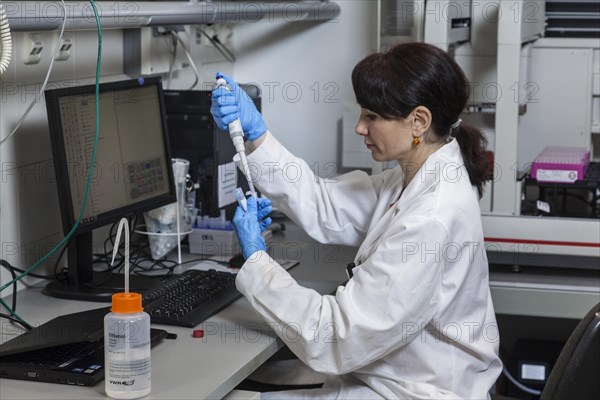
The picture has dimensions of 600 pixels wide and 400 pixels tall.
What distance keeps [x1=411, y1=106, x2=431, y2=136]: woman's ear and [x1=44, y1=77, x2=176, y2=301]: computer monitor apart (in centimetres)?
65

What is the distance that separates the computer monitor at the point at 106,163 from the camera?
176 centimetres

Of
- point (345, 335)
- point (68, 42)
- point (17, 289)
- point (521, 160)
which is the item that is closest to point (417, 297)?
point (345, 335)

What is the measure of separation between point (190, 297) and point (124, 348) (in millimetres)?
484

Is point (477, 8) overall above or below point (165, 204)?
above

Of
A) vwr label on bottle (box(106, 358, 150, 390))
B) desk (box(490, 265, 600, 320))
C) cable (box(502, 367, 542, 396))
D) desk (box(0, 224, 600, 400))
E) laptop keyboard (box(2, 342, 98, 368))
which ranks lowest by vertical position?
cable (box(502, 367, 542, 396))

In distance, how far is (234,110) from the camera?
1817 mm

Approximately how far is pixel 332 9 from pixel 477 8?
0.58 metres

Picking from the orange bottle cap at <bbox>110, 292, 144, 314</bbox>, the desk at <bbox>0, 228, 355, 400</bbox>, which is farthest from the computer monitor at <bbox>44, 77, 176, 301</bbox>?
the orange bottle cap at <bbox>110, 292, 144, 314</bbox>

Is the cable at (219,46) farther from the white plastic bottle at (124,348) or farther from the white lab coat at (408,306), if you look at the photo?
the white plastic bottle at (124,348)

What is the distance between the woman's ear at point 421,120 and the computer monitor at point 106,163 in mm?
648

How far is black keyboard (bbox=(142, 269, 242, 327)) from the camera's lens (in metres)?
1.69

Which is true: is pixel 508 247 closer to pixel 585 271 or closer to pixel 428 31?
pixel 585 271

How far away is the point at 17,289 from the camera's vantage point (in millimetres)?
1894

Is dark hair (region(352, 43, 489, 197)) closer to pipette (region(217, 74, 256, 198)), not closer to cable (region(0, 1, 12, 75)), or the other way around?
pipette (region(217, 74, 256, 198))
